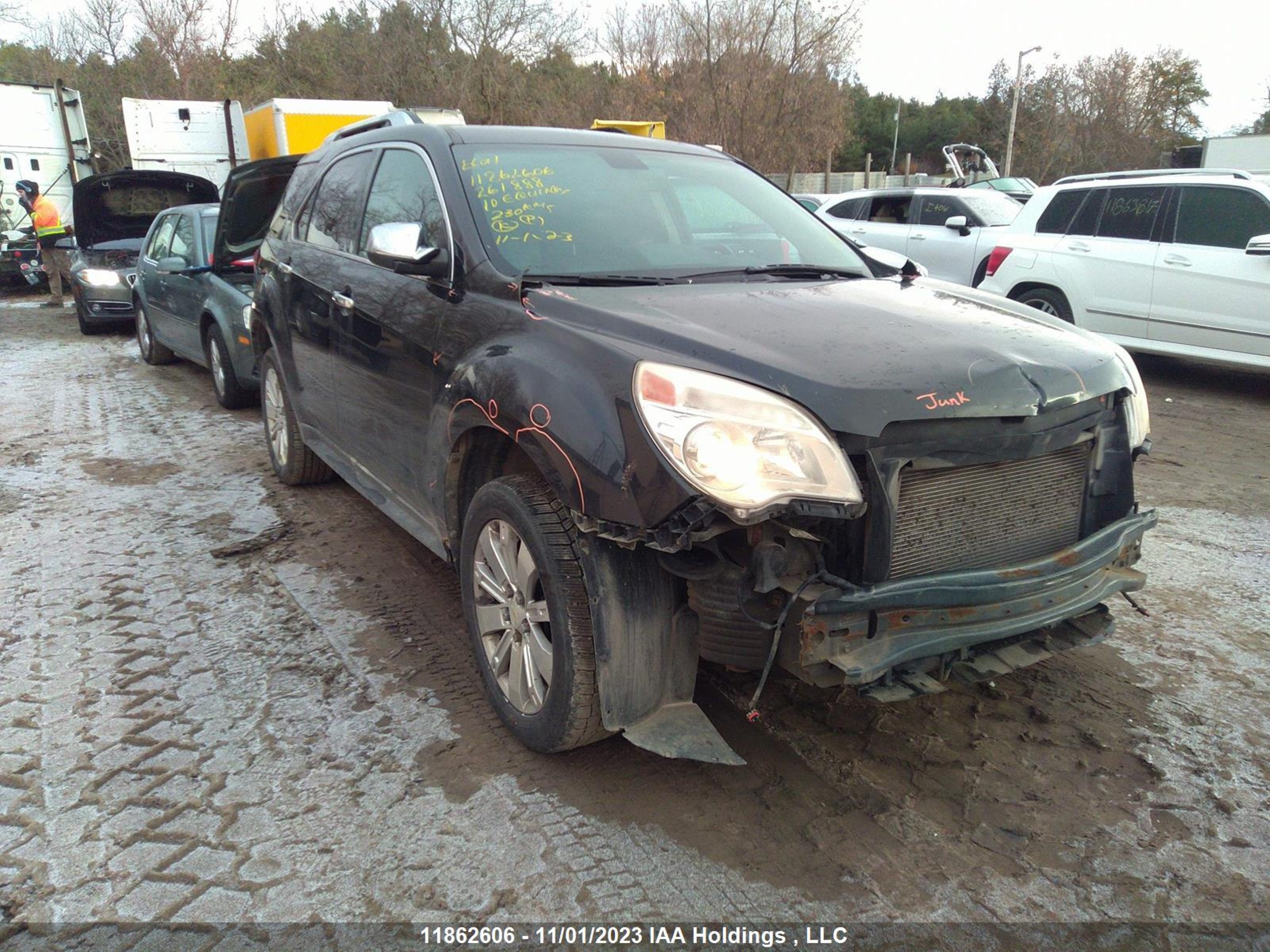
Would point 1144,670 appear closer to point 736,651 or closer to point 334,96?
point 736,651

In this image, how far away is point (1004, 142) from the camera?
154 ft

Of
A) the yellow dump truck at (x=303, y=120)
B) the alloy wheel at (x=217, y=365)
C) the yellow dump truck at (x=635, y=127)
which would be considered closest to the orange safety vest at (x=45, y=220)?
the yellow dump truck at (x=303, y=120)

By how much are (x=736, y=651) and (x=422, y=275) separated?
1736mm

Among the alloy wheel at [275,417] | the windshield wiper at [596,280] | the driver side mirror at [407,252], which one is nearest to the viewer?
the windshield wiper at [596,280]

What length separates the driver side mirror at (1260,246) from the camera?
291 inches

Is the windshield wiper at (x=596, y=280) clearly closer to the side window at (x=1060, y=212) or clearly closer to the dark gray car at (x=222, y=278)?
the dark gray car at (x=222, y=278)

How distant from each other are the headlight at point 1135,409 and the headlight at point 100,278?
39.2 ft

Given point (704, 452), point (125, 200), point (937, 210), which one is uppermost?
point (125, 200)

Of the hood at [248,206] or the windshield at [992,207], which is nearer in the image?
the hood at [248,206]

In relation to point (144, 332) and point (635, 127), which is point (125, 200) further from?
point (635, 127)

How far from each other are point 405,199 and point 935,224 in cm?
903

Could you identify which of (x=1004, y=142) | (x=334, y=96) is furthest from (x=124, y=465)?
(x=1004, y=142)

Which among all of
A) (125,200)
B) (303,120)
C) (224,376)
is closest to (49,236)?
(125,200)

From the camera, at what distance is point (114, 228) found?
12781 millimetres
